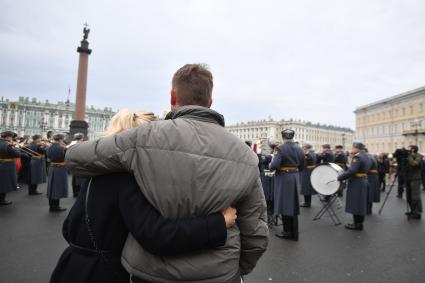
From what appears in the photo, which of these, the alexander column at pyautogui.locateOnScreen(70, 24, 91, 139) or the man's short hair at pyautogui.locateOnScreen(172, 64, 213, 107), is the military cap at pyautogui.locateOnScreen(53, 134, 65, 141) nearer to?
the man's short hair at pyautogui.locateOnScreen(172, 64, 213, 107)

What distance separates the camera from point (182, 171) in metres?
1.41

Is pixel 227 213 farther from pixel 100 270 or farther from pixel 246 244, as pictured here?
pixel 100 270

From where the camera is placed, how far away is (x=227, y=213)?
4.99 ft

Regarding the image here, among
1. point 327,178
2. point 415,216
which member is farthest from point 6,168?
point 415,216

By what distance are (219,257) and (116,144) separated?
2.50 feet

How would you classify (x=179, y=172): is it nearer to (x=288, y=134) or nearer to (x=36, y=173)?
(x=288, y=134)

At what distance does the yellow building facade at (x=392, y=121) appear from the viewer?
58812 millimetres

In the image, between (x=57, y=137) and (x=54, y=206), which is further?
(x=57, y=137)

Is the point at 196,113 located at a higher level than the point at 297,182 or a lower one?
higher

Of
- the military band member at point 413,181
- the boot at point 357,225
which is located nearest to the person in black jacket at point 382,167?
the military band member at point 413,181

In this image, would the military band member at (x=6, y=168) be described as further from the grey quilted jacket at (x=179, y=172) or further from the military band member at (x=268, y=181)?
the grey quilted jacket at (x=179, y=172)

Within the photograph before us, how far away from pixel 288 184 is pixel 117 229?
5.23 metres

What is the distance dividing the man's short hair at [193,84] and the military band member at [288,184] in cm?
495

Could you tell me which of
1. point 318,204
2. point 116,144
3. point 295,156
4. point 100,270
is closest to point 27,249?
point 100,270
